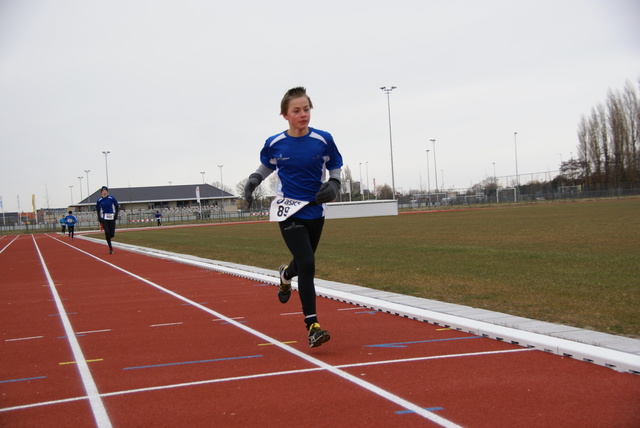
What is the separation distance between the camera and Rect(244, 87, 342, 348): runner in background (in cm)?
522

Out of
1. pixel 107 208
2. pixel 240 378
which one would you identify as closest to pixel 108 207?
pixel 107 208

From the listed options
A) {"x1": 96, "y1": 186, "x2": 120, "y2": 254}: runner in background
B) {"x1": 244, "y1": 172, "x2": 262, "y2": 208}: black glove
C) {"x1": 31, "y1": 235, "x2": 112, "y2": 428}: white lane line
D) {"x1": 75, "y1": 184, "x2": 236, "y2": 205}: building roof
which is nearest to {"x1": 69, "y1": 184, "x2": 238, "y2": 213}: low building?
{"x1": 75, "y1": 184, "x2": 236, "y2": 205}: building roof

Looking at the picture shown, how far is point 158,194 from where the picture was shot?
11525 centimetres

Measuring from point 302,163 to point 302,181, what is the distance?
0.52 feet

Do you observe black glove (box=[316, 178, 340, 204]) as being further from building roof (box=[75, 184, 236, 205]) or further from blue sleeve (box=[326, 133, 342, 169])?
building roof (box=[75, 184, 236, 205])

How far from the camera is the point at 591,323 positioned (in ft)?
19.1

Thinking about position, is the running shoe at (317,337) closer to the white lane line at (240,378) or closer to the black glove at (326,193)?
the white lane line at (240,378)

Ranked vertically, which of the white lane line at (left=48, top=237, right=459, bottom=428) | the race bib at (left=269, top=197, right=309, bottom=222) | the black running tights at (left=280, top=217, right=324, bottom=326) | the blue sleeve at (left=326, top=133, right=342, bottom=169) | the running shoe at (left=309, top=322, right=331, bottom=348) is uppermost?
the blue sleeve at (left=326, top=133, right=342, bottom=169)

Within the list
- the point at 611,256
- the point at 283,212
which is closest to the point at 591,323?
the point at 283,212

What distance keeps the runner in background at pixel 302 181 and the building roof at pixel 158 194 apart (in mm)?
109244

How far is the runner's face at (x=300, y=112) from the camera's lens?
5203mm

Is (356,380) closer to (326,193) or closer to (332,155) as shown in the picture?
(326,193)

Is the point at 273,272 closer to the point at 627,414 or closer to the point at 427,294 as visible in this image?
the point at 427,294

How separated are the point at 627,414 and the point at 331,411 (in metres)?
1.65
